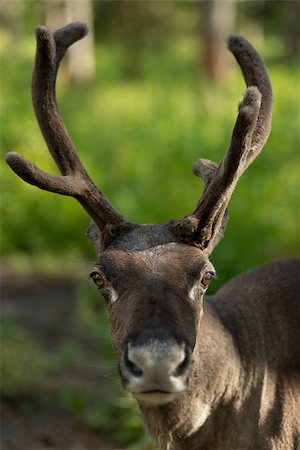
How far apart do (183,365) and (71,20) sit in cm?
3351

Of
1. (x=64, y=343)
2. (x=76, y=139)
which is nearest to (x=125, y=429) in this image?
(x=64, y=343)

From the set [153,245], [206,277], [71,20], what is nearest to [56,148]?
[153,245]

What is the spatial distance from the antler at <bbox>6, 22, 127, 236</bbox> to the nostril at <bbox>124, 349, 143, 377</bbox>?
1299mm

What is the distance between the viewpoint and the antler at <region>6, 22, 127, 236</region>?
5.29 meters

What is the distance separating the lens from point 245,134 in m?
5.09

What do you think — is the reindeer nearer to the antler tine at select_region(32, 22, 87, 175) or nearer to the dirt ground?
the antler tine at select_region(32, 22, 87, 175)

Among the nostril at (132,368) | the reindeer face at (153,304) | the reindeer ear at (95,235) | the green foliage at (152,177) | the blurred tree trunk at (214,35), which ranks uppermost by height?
the blurred tree trunk at (214,35)

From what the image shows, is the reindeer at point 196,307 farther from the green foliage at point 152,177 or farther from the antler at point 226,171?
the green foliage at point 152,177

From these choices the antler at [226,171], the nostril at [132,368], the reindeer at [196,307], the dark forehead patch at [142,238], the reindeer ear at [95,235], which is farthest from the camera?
the reindeer ear at [95,235]

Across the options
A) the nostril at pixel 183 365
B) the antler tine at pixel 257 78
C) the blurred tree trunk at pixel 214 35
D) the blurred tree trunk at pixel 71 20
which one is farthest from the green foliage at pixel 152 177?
the blurred tree trunk at pixel 71 20

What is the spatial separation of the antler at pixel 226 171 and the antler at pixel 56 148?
47 cm

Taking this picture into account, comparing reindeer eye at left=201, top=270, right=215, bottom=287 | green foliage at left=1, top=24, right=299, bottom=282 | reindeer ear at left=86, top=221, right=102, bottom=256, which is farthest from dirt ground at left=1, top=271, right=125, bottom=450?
reindeer eye at left=201, top=270, right=215, bottom=287

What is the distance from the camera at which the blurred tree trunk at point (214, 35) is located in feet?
95.5

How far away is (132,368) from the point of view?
4.33 meters
